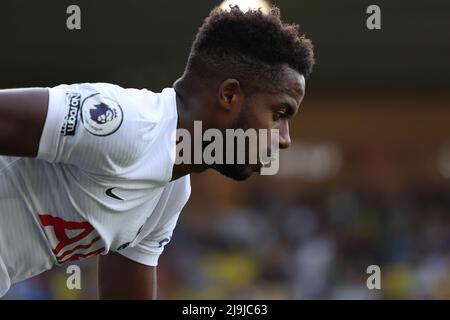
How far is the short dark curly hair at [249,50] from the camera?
4047 mm

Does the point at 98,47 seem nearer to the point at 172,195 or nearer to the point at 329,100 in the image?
the point at 329,100

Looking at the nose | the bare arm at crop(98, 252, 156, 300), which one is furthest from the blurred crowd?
the nose

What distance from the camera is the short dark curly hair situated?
13.3 ft

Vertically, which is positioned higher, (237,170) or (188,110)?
(188,110)

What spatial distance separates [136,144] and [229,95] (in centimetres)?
54

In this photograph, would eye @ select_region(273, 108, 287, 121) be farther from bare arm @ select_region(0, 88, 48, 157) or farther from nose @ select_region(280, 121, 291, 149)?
bare arm @ select_region(0, 88, 48, 157)

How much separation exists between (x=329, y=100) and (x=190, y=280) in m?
3.61

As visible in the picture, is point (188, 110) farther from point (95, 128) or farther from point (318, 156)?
point (318, 156)

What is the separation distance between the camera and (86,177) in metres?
3.88

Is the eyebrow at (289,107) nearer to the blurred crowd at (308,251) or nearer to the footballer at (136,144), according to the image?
the footballer at (136,144)

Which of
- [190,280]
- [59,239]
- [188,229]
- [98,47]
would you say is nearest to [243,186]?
[188,229]

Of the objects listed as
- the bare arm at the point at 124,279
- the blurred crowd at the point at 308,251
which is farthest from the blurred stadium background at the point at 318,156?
the bare arm at the point at 124,279

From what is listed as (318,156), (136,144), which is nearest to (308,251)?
(318,156)

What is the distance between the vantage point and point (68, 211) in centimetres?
400
